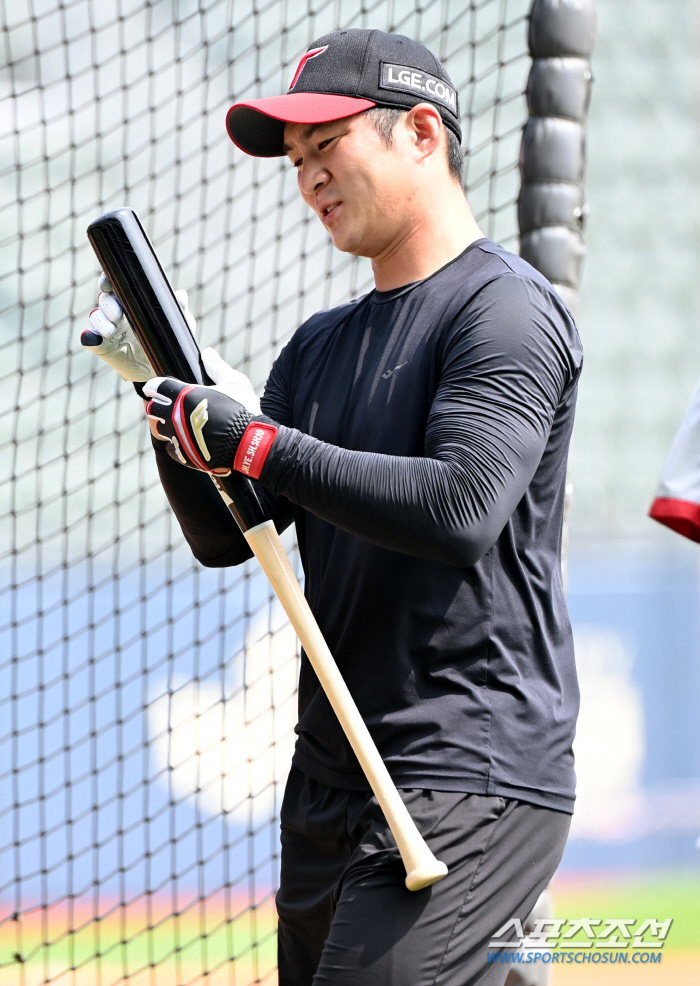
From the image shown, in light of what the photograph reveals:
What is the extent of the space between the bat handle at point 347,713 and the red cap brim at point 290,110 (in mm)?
486

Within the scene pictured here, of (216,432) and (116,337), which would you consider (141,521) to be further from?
(216,432)

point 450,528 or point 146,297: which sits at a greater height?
point 146,297

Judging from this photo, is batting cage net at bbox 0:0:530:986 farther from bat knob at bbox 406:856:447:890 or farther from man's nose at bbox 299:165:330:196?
bat knob at bbox 406:856:447:890

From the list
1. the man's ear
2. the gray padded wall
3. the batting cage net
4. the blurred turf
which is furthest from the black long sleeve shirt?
the blurred turf

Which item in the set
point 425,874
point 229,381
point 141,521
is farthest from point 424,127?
point 141,521

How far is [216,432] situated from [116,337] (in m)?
0.37

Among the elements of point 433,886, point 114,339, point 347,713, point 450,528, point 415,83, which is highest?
point 415,83

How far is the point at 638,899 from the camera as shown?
4.52 m

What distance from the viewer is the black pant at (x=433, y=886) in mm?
1103

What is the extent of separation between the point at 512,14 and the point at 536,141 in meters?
4.64

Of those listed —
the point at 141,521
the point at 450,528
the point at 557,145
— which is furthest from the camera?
the point at 141,521

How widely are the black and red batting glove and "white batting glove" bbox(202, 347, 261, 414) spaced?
0.32 feet

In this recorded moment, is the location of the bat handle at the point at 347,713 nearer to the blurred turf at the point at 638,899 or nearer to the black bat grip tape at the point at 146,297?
the black bat grip tape at the point at 146,297

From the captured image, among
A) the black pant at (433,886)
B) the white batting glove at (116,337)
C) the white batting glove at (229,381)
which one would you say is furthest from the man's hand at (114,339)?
the black pant at (433,886)
